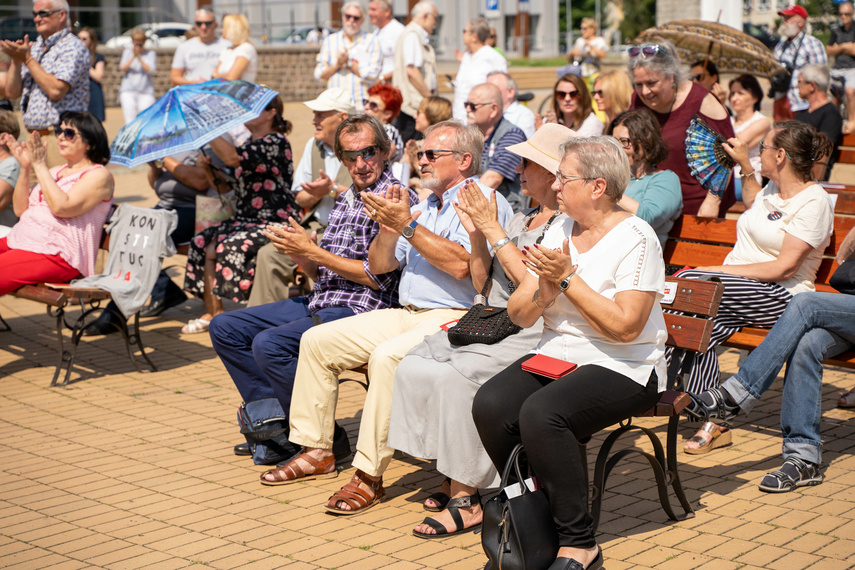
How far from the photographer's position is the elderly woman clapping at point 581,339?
359 cm

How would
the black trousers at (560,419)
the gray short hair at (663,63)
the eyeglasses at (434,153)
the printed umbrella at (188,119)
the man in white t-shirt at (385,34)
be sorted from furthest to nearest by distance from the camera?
1. the man in white t-shirt at (385,34)
2. the printed umbrella at (188,119)
3. the gray short hair at (663,63)
4. the eyeglasses at (434,153)
5. the black trousers at (560,419)

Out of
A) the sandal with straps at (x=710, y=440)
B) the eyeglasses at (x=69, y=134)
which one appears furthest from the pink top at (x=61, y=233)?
the sandal with straps at (x=710, y=440)

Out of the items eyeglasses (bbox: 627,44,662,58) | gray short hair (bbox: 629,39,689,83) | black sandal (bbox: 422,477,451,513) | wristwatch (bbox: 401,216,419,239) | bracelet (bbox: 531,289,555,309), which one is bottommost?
black sandal (bbox: 422,477,451,513)

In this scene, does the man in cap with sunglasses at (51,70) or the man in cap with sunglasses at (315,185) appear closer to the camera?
the man in cap with sunglasses at (315,185)

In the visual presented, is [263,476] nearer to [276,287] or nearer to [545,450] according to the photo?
[545,450]

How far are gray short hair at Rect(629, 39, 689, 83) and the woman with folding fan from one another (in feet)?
4.56

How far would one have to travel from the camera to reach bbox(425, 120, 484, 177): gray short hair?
186 inches

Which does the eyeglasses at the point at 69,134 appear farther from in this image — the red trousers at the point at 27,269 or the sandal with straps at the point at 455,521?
the sandal with straps at the point at 455,521

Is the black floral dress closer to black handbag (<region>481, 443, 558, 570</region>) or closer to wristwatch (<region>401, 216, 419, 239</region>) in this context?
wristwatch (<region>401, 216, 419, 239</region>)

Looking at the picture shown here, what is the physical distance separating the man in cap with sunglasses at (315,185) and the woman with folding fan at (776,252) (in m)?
2.69

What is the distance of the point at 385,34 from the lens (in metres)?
10.8

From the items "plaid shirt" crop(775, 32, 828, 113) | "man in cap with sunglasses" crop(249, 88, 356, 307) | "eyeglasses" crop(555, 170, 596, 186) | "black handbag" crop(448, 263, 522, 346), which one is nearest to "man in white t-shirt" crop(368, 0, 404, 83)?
"man in cap with sunglasses" crop(249, 88, 356, 307)

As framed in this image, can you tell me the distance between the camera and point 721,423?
5.07 meters

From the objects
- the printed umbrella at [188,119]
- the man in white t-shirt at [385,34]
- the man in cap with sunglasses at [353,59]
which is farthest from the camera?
the man in white t-shirt at [385,34]
